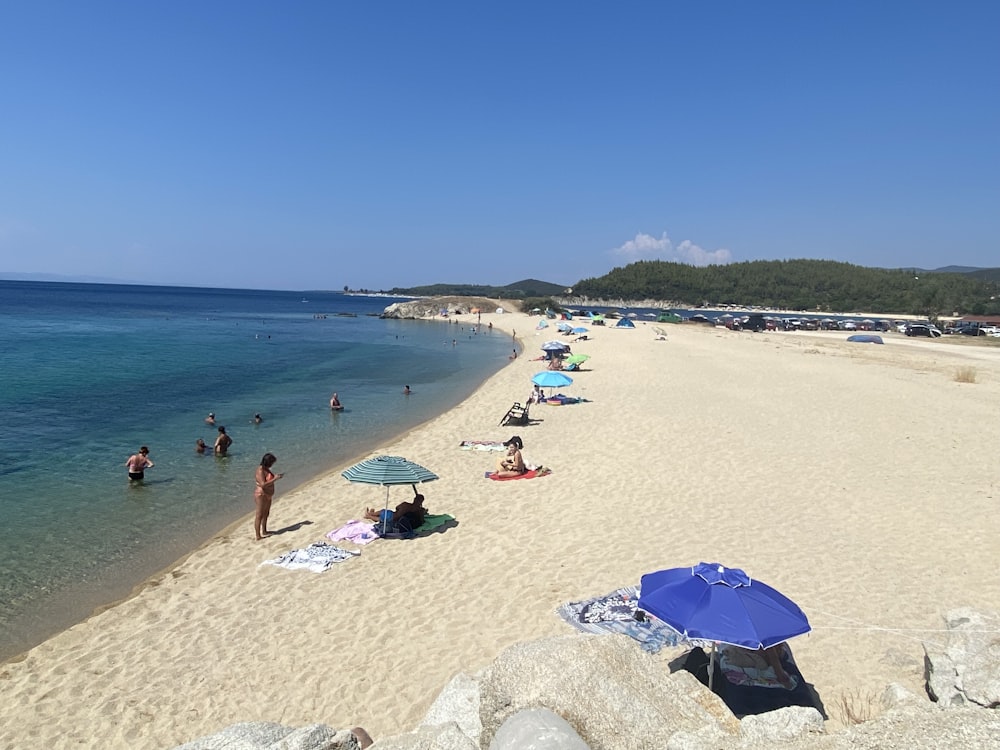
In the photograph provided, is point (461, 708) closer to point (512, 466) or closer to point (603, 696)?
point (603, 696)

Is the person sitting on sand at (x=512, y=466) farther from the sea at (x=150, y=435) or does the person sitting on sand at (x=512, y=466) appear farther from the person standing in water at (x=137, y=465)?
the person standing in water at (x=137, y=465)

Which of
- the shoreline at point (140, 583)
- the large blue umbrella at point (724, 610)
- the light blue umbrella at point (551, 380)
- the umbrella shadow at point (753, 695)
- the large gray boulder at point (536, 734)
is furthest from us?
the light blue umbrella at point (551, 380)

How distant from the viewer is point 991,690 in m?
4.23

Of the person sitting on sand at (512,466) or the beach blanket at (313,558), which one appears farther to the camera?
the person sitting on sand at (512,466)

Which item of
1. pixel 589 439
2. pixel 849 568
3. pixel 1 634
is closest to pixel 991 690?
pixel 849 568

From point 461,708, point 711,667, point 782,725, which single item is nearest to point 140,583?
point 461,708

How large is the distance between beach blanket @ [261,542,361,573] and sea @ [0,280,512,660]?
7.53 feet

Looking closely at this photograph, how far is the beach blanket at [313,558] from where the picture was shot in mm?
9463

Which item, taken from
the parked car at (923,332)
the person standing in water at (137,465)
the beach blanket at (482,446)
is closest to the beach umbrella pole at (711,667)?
the beach blanket at (482,446)

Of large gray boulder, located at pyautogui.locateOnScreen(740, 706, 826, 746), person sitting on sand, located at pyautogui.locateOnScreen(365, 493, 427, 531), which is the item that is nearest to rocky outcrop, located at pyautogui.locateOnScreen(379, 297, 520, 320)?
person sitting on sand, located at pyautogui.locateOnScreen(365, 493, 427, 531)

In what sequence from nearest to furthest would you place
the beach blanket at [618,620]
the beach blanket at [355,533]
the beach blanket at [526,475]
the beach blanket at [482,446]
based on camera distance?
the beach blanket at [618,620] → the beach blanket at [355,533] → the beach blanket at [526,475] → the beach blanket at [482,446]

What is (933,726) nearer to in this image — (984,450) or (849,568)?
(849,568)

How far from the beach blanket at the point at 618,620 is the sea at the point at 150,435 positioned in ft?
22.5

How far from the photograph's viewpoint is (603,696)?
3.68 metres
